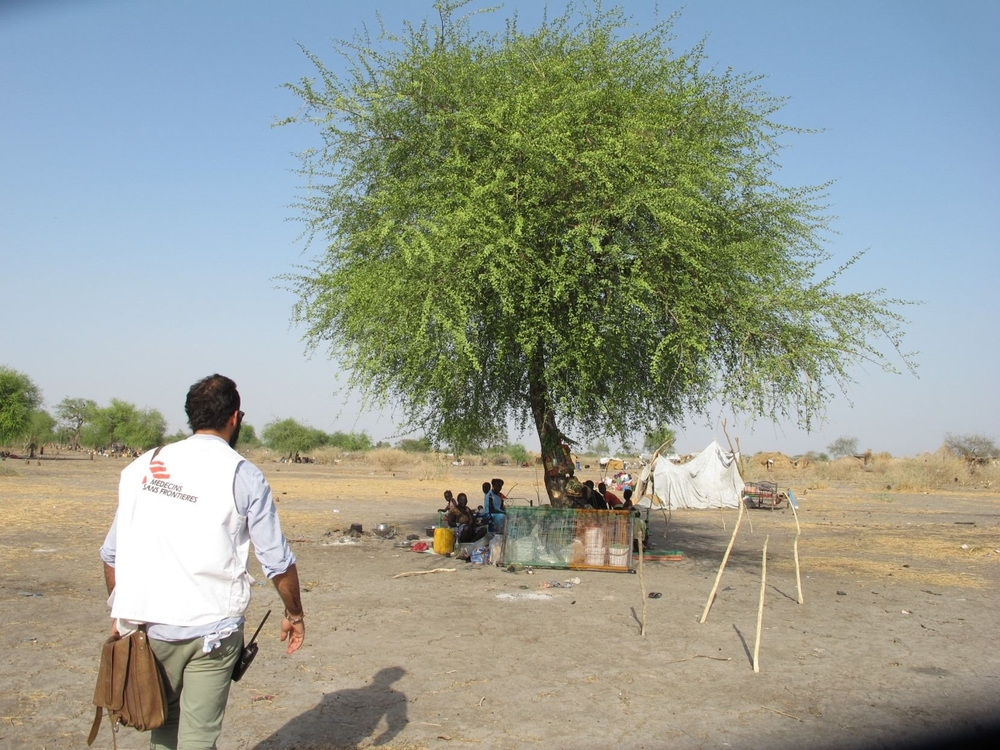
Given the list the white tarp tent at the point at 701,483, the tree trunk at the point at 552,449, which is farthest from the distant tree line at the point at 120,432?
the tree trunk at the point at 552,449

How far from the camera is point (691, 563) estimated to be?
14.2 m

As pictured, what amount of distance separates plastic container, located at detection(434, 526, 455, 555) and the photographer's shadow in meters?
7.39

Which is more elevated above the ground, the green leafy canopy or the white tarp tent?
the green leafy canopy

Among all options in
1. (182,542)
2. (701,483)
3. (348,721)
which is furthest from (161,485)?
(701,483)

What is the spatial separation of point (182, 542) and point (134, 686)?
25.4 inches

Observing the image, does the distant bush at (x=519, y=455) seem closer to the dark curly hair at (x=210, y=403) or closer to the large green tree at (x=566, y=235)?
the large green tree at (x=566, y=235)

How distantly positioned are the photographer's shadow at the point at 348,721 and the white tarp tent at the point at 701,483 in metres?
26.1

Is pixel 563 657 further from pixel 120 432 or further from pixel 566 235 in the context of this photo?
pixel 120 432

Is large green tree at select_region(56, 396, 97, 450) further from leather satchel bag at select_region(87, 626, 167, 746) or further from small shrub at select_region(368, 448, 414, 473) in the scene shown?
leather satchel bag at select_region(87, 626, 167, 746)

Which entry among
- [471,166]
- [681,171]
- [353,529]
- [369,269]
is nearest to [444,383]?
[369,269]

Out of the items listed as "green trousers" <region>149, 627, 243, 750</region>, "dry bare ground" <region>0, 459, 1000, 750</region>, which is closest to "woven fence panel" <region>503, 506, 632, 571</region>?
"dry bare ground" <region>0, 459, 1000, 750</region>

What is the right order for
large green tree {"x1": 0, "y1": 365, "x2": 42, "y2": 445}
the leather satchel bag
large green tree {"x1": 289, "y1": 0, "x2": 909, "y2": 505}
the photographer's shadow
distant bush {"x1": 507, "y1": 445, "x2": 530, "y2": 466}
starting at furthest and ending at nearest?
distant bush {"x1": 507, "y1": 445, "x2": 530, "y2": 466} < large green tree {"x1": 0, "y1": 365, "x2": 42, "y2": 445} < large green tree {"x1": 289, "y1": 0, "x2": 909, "y2": 505} < the photographer's shadow < the leather satchel bag

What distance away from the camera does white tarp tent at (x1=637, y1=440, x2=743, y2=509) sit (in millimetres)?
32188

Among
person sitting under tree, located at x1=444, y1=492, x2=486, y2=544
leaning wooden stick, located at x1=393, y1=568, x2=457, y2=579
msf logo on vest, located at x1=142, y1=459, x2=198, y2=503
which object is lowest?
leaning wooden stick, located at x1=393, y1=568, x2=457, y2=579
